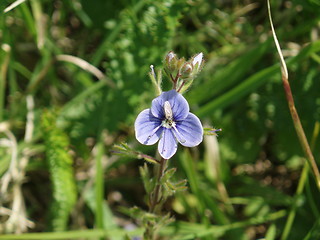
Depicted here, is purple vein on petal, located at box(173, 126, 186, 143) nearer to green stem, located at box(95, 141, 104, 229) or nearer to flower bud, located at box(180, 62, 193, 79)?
flower bud, located at box(180, 62, 193, 79)

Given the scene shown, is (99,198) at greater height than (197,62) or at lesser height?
lesser

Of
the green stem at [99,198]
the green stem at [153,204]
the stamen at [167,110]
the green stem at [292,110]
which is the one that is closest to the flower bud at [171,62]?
the stamen at [167,110]

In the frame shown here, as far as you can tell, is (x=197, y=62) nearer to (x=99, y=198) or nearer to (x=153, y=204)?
(x=153, y=204)

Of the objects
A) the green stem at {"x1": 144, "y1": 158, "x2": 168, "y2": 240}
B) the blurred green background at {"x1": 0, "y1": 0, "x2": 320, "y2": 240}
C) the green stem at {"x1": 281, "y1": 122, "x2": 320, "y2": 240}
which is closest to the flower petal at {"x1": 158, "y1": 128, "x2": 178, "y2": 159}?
the green stem at {"x1": 144, "y1": 158, "x2": 168, "y2": 240}

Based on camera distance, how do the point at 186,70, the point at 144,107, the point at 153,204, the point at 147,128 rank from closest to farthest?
the point at 186,70
the point at 147,128
the point at 153,204
the point at 144,107

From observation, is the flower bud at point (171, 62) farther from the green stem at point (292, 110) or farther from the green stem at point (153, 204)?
the green stem at point (292, 110)

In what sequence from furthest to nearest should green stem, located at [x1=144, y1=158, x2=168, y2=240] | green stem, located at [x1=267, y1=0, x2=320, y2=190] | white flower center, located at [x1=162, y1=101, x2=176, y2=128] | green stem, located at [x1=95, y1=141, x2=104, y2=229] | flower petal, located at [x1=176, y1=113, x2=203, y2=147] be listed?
1. green stem, located at [x1=95, y1=141, x2=104, y2=229]
2. green stem, located at [x1=267, y1=0, x2=320, y2=190]
3. green stem, located at [x1=144, y1=158, x2=168, y2=240]
4. white flower center, located at [x1=162, y1=101, x2=176, y2=128]
5. flower petal, located at [x1=176, y1=113, x2=203, y2=147]

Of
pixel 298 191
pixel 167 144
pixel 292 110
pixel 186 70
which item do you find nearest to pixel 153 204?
pixel 167 144
